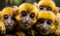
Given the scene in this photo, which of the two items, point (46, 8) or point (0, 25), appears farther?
point (46, 8)

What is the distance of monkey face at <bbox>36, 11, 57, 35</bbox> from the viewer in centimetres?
91

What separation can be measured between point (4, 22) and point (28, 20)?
0.09m

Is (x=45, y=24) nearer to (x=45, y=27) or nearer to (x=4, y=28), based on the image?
(x=45, y=27)

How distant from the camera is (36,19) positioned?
0.92 meters

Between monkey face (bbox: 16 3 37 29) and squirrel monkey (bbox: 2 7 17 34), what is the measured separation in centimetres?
2

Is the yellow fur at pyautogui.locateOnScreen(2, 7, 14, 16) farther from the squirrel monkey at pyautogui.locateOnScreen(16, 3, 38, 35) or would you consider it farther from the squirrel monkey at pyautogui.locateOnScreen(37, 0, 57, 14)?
the squirrel monkey at pyautogui.locateOnScreen(37, 0, 57, 14)

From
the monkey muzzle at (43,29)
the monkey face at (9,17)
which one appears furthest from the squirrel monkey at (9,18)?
the monkey muzzle at (43,29)

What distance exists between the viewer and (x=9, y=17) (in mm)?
913

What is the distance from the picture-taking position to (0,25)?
2.82ft

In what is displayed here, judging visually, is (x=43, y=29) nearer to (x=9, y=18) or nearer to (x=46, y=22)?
(x=46, y=22)

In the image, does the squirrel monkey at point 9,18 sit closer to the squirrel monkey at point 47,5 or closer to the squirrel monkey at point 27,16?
the squirrel monkey at point 27,16

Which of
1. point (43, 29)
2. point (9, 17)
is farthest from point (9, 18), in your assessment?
point (43, 29)

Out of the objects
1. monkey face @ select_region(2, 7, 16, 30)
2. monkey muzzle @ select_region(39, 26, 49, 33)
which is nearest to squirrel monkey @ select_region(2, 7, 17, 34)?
monkey face @ select_region(2, 7, 16, 30)

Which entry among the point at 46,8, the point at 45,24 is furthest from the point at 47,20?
the point at 46,8
